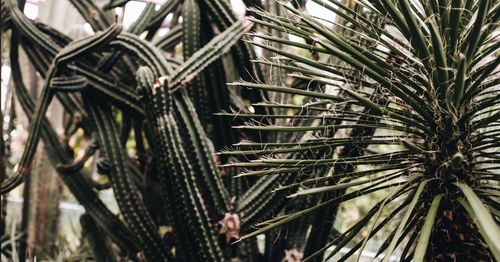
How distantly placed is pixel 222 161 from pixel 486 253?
4.20ft

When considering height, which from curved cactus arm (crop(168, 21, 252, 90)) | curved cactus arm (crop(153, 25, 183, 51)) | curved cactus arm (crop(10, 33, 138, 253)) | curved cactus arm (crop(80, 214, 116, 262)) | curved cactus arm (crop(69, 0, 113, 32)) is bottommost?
curved cactus arm (crop(80, 214, 116, 262))

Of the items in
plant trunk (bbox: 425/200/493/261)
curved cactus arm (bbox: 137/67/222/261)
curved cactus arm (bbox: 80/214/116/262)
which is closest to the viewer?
plant trunk (bbox: 425/200/493/261)

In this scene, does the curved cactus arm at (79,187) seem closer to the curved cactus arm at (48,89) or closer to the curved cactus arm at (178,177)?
the curved cactus arm at (48,89)

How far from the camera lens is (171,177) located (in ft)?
6.67

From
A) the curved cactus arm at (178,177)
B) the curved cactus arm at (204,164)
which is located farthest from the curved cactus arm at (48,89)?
the curved cactus arm at (204,164)

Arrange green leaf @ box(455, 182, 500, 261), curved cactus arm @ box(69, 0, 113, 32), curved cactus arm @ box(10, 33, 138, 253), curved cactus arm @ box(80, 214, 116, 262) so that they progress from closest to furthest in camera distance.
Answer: green leaf @ box(455, 182, 500, 261), curved cactus arm @ box(10, 33, 138, 253), curved cactus arm @ box(80, 214, 116, 262), curved cactus arm @ box(69, 0, 113, 32)

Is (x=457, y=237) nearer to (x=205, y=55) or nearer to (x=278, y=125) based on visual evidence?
(x=278, y=125)

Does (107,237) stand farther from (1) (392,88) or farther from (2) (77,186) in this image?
(1) (392,88)

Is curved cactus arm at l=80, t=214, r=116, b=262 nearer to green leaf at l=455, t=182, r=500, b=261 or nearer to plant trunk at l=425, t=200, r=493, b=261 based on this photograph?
plant trunk at l=425, t=200, r=493, b=261

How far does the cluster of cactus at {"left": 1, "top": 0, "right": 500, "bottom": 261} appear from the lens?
1.20m

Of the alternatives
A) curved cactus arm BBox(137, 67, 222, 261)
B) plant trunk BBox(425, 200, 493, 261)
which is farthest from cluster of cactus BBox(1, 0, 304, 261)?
plant trunk BBox(425, 200, 493, 261)

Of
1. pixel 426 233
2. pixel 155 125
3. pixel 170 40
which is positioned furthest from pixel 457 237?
pixel 170 40

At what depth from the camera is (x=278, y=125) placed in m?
2.17

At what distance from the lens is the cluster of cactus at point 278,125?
3.92 ft
